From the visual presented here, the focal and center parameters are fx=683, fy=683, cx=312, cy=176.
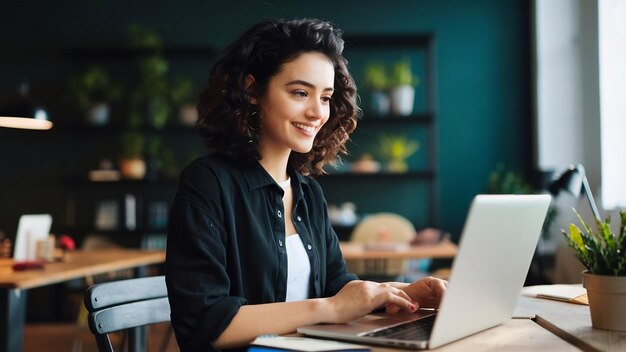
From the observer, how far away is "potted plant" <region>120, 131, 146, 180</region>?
6.04 metres

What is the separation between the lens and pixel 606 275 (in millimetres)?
1295

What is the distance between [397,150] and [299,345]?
4.81 metres

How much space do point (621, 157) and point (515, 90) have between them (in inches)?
82.5

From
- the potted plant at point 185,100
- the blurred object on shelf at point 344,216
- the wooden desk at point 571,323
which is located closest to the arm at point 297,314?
the wooden desk at point 571,323

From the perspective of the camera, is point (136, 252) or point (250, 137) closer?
point (250, 137)

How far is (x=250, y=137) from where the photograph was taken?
1709 millimetres

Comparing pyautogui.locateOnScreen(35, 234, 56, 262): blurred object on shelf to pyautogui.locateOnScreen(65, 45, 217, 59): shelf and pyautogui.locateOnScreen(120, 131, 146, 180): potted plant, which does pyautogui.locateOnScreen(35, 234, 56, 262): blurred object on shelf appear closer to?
pyautogui.locateOnScreen(120, 131, 146, 180): potted plant

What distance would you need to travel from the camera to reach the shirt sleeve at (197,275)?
1.34 meters

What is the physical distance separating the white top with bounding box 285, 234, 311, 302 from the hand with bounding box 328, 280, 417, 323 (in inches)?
12.4

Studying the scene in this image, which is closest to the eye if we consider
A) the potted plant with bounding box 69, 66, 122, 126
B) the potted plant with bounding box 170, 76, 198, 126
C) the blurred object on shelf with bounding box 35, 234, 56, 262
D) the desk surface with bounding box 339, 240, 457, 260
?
the blurred object on shelf with bounding box 35, 234, 56, 262

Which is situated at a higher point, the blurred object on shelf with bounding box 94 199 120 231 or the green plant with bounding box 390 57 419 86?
the green plant with bounding box 390 57 419 86

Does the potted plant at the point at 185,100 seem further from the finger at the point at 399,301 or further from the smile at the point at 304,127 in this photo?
the finger at the point at 399,301

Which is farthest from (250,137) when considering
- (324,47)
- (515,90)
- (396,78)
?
(515,90)

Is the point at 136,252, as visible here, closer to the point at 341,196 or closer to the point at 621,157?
the point at 341,196
